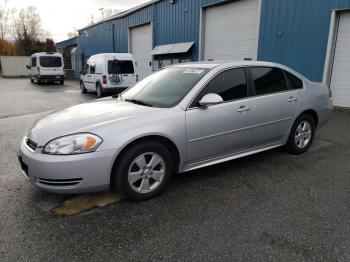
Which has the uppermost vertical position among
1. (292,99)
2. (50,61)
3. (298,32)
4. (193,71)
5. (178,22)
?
(178,22)

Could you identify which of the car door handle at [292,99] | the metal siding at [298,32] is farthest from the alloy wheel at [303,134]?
the metal siding at [298,32]

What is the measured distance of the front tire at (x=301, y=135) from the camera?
15.2 ft

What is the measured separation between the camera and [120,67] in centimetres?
1238

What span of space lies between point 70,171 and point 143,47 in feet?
53.1

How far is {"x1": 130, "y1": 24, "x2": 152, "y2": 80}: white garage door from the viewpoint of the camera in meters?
17.3

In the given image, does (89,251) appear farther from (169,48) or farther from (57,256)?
(169,48)

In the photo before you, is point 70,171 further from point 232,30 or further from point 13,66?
point 13,66

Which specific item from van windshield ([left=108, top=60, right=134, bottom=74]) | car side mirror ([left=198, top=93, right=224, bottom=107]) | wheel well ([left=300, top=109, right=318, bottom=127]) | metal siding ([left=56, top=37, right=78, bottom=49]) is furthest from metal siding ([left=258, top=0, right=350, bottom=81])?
metal siding ([left=56, top=37, right=78, bottom=49])

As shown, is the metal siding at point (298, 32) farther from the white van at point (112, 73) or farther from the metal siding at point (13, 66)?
the metal siding at point (13, 66)

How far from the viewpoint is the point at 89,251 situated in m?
2.42

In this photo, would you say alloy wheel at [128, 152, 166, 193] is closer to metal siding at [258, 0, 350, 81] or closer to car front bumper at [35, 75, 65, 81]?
metal siding at [258, 0, 350, 81]

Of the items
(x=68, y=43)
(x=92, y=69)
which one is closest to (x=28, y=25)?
(x=68, y=43)

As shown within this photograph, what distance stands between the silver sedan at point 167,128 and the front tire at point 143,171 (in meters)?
0.01

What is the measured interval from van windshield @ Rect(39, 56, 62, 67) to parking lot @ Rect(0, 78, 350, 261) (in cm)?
1852
